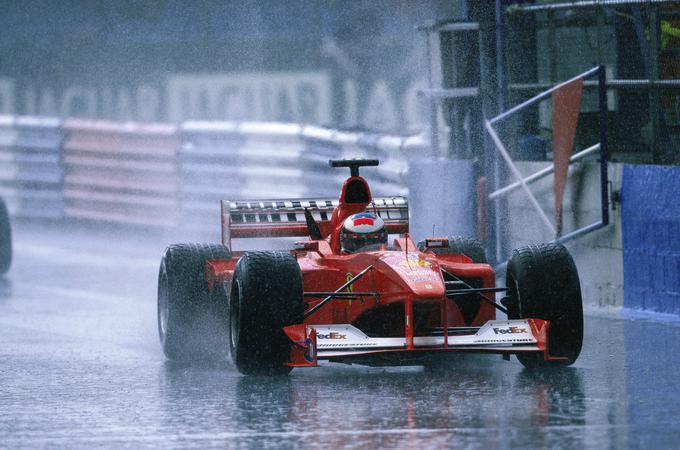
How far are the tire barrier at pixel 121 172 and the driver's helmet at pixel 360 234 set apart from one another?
1315 centimetres

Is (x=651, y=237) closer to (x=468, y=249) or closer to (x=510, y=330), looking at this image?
(x=468, y=249)

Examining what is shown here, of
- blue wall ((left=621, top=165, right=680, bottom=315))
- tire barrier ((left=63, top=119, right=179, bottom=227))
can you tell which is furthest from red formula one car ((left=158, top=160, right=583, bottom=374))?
tire barrier ((left=63, top=119, right=179, bottom=227))

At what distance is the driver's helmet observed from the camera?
12.0 meters

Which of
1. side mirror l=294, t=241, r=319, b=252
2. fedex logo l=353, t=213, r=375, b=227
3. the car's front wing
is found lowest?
the car's front wing

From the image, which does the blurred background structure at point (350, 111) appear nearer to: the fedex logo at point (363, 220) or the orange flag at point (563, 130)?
the orange flag at point (563, 130)

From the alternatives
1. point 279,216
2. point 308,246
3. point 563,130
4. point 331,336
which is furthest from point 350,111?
point 331,336

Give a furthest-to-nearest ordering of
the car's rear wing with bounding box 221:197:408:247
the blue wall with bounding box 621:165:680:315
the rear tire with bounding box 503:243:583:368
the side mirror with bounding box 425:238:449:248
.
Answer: the blue wall with bounding box 621:165:680:315
the car's rear wing with bounding box 221:197:408:247
the side mirror with bounding box 425:238:449:248
the rear tire with bounding box 503:243:583:368

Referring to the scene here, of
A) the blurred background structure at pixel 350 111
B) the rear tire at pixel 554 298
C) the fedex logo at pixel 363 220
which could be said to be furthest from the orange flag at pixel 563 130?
the rear tire at pixel 554 298

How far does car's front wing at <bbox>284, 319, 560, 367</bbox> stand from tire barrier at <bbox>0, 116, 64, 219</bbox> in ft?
55.2

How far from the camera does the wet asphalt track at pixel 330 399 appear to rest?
8836 mm

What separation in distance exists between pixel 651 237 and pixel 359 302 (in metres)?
3.96

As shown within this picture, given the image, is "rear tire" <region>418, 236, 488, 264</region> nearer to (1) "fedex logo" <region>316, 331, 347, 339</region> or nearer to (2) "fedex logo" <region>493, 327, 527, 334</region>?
(2) "fedex logo" <region>493, 327, 527, 334</region>

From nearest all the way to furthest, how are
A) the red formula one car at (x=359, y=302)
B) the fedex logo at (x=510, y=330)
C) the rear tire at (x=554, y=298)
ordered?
the red formula one car at (x=359, y=302), the fedex logo at (x=510, y=330), the rear tire at (x=554, y=298)

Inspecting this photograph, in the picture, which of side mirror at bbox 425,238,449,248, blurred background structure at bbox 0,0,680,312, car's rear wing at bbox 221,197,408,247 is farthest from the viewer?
blurred background structure at bbox 0,0,680,312
